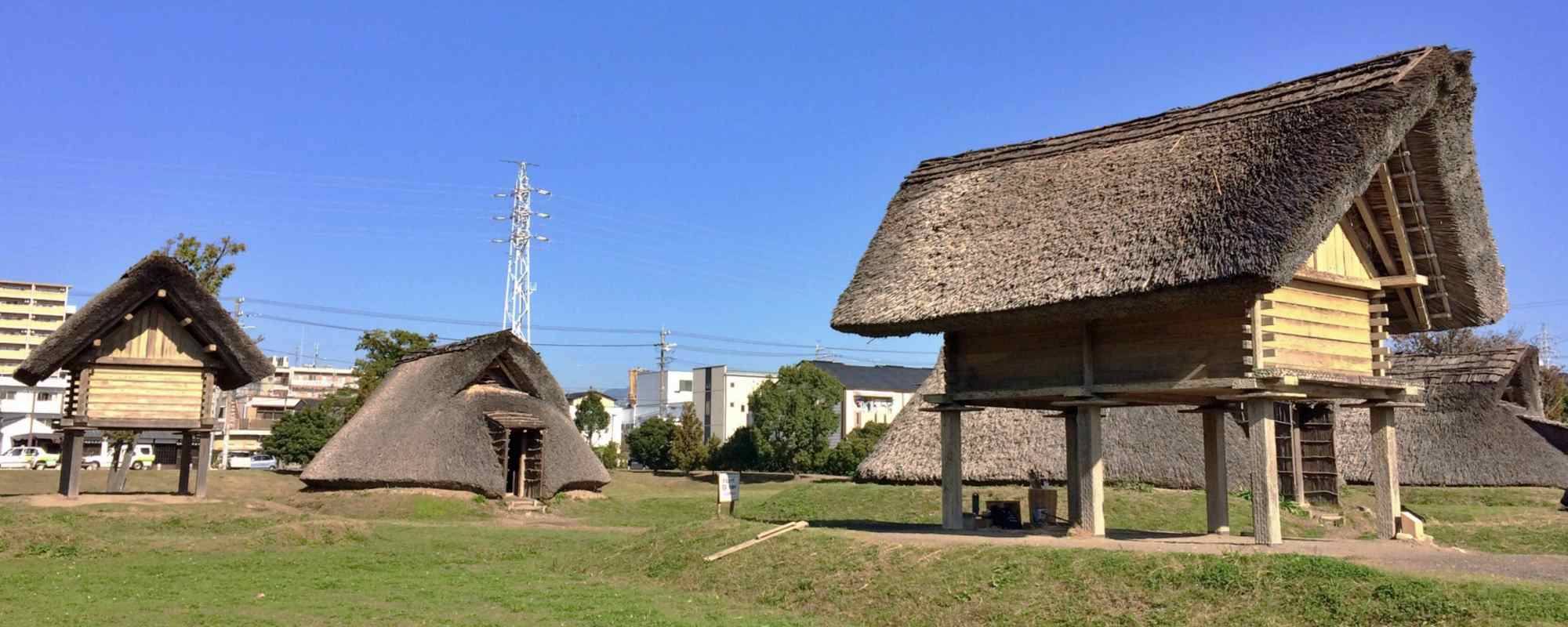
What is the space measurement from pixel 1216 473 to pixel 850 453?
38.5 m

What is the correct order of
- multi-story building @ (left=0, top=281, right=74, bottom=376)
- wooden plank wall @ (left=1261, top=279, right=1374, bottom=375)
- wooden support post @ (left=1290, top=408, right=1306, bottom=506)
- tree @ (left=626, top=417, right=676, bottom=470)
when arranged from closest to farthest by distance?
1. wooden plank wall @ (left=1261, top=279, right=1374, bottom=375)
2. wooden support post @ (left=1290, top=408, right=1306, bottom=506)
3. tree @ (left=626, top=417, right=676, bottom=470)
4. multi-story building @ (left=0, top=281, right=74, bottom=376)

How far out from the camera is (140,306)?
89.3 ft

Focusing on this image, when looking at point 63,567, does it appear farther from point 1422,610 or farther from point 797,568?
point 1422,610

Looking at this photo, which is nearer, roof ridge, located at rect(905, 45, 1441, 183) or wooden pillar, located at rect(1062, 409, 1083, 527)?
roof ridge, located at rect(905, 45, 1441, 183)

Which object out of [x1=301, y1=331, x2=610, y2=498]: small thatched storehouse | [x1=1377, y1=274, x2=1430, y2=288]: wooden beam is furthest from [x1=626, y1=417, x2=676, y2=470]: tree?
[x1=1377, y1=274, x2=1430, y2=288]: wooden beam

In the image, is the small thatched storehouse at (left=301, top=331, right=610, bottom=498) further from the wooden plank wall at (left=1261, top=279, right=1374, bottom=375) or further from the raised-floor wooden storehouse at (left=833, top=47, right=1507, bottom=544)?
the wooden plank wall at (left=1261, top=279, right=1374, bottom=375)

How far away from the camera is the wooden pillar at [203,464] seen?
91.2ft

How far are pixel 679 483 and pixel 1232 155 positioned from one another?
1395 inches

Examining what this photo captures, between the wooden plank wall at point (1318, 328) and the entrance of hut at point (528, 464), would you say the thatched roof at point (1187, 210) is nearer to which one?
the wooden plank wall at point (1318, 328)

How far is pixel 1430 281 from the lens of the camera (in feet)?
58.9

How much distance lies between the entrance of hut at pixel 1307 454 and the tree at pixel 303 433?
118ft

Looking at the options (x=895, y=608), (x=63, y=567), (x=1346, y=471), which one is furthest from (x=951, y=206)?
(x=1346, y=471)

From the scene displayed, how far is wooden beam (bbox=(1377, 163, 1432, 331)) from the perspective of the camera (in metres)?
16.5

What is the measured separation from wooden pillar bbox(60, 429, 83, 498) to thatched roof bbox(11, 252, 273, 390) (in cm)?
152
